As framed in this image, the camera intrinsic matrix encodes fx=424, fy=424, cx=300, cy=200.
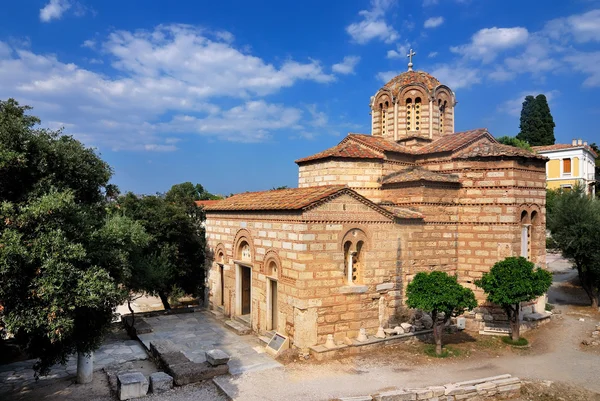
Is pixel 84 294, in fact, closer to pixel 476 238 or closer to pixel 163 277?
pixel 163 277

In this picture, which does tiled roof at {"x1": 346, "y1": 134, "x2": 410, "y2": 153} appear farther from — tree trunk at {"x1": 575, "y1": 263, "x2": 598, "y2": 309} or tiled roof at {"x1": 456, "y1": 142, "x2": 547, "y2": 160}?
tree trunk at {"x1": 575, "y1": 263, "x2": 598, "y2": 309}

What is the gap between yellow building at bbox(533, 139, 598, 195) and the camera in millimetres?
35344

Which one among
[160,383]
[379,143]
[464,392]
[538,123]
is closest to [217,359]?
[160,383]

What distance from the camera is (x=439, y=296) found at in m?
11.1

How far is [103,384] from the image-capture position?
31.1ft

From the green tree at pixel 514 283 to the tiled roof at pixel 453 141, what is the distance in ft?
14.7

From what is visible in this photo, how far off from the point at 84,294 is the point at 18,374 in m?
4.99

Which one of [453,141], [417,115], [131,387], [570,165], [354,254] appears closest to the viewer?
[131,387]

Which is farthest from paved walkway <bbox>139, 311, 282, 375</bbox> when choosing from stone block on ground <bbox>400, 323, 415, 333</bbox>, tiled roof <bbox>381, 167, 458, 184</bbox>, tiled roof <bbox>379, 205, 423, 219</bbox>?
tiled roof <bbox>381, 167, 458, 184</bbox>

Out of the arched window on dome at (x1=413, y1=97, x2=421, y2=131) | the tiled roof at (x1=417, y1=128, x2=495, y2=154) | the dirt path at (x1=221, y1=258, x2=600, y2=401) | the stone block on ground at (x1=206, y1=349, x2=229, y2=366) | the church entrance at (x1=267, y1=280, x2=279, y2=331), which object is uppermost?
the arched window on dome at (x1=413, y1=97, x2=421, y2=131)

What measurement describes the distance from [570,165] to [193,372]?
37307mm

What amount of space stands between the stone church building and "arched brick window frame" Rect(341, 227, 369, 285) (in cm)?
3

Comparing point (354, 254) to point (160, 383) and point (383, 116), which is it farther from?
point (383, 116)

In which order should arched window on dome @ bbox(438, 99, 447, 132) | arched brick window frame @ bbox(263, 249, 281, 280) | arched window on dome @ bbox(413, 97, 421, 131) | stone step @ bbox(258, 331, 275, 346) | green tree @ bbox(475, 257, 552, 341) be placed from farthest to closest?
1. arched window on dome @ bbox(438, 99, 447, 132)
2. arched window on dome @ bbox(413, 97, 421, 131)
3. arched brick window frame @ bbox(263, 249, 281, 280)
4. stone step @ bbox(258, 331, 275, 346)
5. green tree @ bbox(475, 257, 552, 341)
